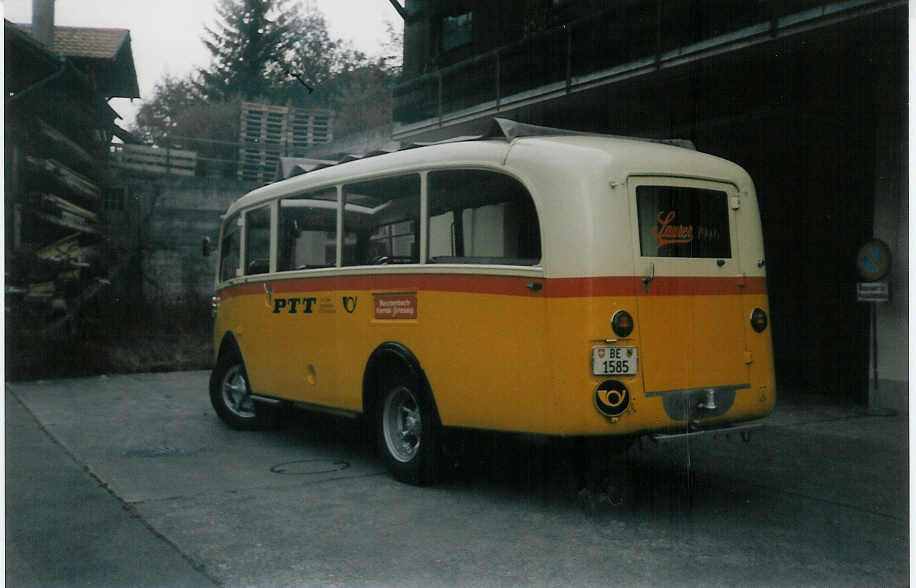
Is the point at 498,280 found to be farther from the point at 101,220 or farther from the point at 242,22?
the point at 101,220

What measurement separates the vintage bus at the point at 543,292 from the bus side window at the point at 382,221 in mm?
15

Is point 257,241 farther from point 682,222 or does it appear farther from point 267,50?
point 682,222

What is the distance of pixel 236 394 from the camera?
9.83 metres

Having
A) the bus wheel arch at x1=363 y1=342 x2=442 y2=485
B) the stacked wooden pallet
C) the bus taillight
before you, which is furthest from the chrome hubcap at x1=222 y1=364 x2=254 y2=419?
the bus taillight

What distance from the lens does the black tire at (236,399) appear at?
9.50 m

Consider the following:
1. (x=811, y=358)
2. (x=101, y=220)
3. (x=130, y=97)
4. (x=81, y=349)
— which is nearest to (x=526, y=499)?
(x=130, y=97)

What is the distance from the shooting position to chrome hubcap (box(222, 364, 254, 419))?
9.60m

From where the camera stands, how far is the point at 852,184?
11672 mm

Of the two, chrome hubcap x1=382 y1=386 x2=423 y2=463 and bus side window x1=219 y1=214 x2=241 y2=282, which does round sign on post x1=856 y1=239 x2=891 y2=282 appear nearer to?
chrome hubcap x1=382 y1=386 x2=423 y2=463

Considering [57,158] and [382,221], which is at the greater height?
[57,158]

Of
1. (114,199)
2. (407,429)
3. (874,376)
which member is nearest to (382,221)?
(407,429)

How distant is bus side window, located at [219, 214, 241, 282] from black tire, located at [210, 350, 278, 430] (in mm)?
878

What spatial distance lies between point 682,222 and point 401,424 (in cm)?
263

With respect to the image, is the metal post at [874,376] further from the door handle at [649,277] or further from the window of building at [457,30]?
the window of building at [457,30]
